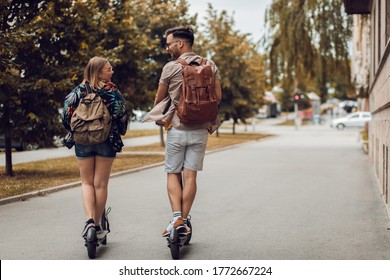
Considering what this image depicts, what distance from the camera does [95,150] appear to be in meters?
6.07

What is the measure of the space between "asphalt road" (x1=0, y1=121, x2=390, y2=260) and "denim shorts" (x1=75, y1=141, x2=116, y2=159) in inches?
33.1

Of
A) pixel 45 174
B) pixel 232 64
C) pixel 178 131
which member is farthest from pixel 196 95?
pixel 232 64

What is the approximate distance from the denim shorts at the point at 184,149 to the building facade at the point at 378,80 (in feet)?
10.8

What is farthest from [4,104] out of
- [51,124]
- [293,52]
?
[293,52]

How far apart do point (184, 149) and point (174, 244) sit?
0.81 metres

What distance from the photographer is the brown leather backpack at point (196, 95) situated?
583 centimetres

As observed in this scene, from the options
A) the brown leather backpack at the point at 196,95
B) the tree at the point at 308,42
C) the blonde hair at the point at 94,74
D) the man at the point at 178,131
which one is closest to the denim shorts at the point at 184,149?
the man at the point at 178,131

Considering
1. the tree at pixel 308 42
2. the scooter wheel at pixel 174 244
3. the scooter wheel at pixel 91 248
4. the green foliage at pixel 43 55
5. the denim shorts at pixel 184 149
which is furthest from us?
the tree at pixel 308 42

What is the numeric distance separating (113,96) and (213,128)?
88cm

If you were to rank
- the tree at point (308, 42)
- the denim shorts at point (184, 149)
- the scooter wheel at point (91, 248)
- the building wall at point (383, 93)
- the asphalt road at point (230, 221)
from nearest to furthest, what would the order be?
1. the scooter wheel at point (91, 248)
2. the denim shorts at point (184, 149)
3. the asphalt road at point (230, 221)
4. the building wall at point (383, 93)
5. the tree at point (308, 42)

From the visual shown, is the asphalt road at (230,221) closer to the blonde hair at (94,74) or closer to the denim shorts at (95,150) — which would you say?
the denim shorts at (95,150)

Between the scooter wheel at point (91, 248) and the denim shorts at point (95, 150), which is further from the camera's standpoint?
the denim shorts at point (95, 150)

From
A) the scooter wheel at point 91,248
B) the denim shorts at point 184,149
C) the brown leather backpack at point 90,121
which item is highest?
the brown leather backpack at point 90,121
